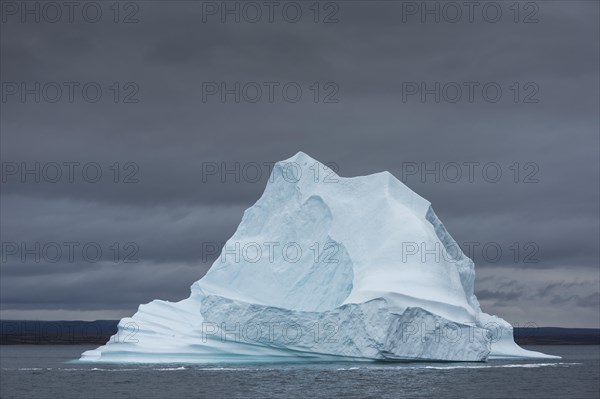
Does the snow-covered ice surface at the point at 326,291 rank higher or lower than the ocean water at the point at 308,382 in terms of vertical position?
higher

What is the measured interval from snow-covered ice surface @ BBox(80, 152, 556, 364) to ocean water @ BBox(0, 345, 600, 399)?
1.09 metres

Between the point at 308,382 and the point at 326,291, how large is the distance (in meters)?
9.60

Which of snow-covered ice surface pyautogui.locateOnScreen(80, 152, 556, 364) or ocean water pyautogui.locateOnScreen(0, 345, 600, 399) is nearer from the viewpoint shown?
ocean water pyautogui.locateOnScreen(0, 345, 600, 399)

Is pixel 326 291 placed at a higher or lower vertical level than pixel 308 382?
higher

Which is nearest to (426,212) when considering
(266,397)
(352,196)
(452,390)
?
(352,196)

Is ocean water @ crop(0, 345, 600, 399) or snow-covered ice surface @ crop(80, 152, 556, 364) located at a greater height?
snow-covered ice surface @ crop(80, 152, 556, 364)

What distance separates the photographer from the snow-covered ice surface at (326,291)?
4250cm

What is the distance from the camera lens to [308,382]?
37.5 metres

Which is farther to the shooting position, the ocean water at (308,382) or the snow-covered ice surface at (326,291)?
the snow-covered ice surface at (326,291)

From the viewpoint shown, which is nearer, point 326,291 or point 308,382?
point 308,382

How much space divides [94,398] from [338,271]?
1603 centimetres

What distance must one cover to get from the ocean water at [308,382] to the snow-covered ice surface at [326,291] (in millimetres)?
1088

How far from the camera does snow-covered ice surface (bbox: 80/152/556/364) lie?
139ft

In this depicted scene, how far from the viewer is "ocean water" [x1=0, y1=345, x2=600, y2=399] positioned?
34.5m
